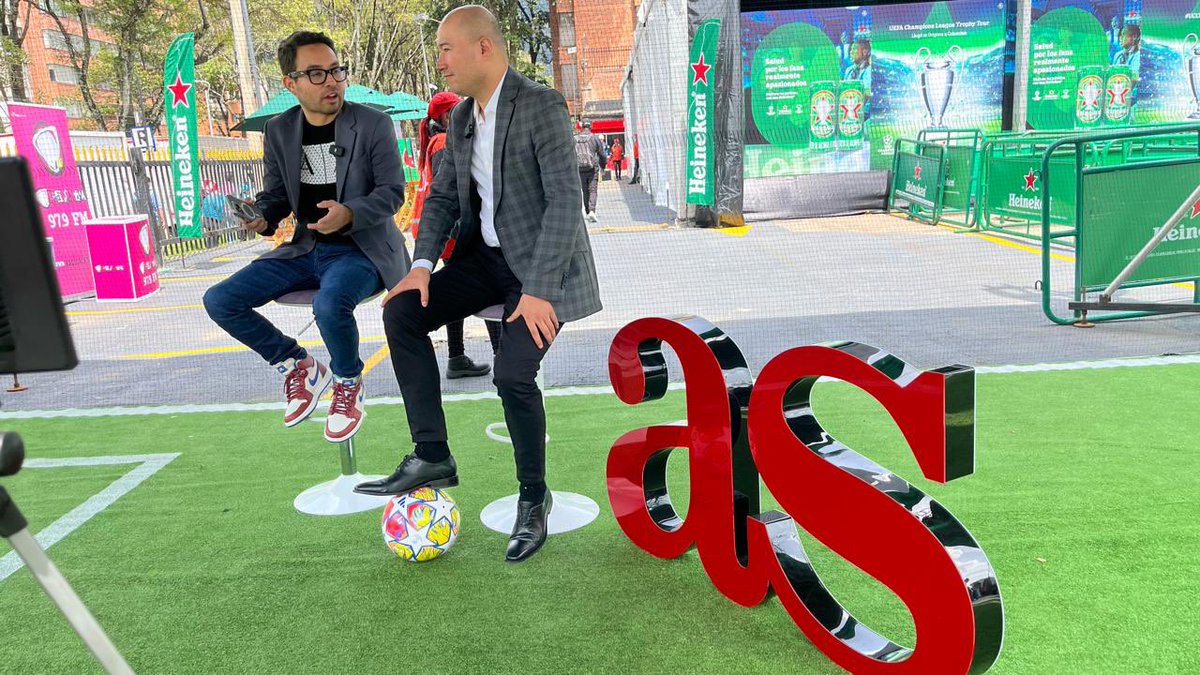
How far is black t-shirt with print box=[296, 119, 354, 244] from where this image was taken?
3.26 m

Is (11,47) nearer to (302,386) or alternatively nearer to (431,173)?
(431,173)

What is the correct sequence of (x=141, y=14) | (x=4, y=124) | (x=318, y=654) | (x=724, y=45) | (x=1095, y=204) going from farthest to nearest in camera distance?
(x=141, y=14) → (x=724, y=45) → (x=4, y=124) → (x=1095, y=204) → (x=318, y=654)

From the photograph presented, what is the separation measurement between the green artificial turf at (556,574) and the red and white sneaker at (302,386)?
403mm

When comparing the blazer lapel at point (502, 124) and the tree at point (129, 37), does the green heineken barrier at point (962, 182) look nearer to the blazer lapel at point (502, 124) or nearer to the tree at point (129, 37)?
the blazer lapel at point (502, 124)

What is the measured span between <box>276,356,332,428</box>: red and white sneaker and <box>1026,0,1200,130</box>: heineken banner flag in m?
14.7

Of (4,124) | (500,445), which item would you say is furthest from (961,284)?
(4,124)

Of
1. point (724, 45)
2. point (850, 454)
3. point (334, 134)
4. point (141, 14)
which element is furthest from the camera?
point (141, 14)

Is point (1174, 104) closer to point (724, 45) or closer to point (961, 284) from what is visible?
point (724, 45)

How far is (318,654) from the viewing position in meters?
2.30

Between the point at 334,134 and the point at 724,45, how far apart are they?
10362mm

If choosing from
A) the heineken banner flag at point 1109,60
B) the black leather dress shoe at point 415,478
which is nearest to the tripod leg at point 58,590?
the black leather dress shoe at point 415,478

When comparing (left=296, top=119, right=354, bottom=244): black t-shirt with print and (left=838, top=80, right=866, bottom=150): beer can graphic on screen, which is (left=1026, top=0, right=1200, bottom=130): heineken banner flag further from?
(left=296, top=119, right=354, bottom=244): black t-shirt with print

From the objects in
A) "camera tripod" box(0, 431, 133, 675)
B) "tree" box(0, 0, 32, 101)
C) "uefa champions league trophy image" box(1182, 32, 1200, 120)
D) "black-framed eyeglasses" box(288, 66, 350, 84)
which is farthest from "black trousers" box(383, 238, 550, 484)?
"tree" box(0, 0, 32, 101)

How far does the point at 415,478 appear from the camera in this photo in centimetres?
295
